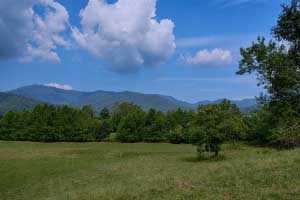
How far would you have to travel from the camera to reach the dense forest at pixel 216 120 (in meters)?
18.0

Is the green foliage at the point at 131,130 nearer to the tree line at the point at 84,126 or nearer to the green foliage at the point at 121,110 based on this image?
the tree line at the point at 84,126

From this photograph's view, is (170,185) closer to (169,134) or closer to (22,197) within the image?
(22,197)

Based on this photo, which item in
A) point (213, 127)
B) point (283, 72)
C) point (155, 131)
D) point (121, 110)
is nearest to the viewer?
point (283, 72)

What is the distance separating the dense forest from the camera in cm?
1803

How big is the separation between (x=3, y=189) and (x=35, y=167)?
1061 cm

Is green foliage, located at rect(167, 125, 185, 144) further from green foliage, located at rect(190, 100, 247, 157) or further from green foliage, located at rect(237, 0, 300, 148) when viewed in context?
green foliage, located at rect(237, 0, 300, 148)

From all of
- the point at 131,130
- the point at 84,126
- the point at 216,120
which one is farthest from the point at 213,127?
the point at 84,126

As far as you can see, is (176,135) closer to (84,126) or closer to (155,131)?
(155,131)

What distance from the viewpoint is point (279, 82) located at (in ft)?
62.3

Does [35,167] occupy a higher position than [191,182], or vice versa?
[191,182]

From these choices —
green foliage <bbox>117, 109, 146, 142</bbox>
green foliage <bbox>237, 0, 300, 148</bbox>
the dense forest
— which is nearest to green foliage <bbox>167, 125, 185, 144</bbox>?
the dense forest

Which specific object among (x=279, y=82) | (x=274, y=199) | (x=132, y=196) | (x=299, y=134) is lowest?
(x=132, y=196)

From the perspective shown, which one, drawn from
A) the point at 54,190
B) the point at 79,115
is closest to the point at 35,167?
the point at 54,190

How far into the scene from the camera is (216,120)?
34719 millimetres
